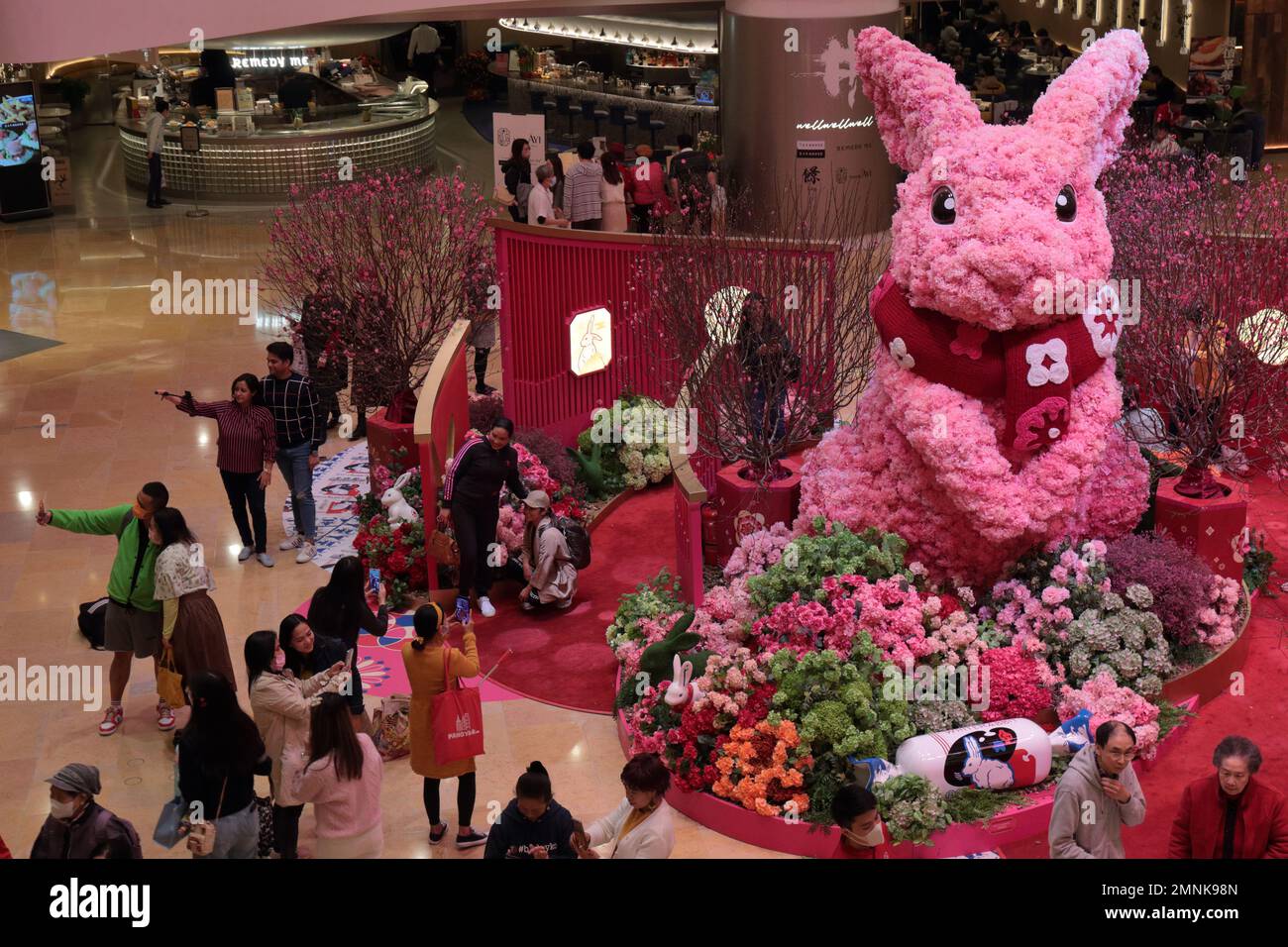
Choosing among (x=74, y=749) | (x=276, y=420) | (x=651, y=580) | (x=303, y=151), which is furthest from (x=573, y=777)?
(x=303, y=151)

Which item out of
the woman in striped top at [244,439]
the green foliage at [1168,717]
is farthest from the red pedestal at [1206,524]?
the woman in striped top at [244,439]

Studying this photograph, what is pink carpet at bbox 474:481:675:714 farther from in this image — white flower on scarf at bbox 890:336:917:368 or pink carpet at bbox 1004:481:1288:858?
pink carpet at bbox 1004:481:1288:858

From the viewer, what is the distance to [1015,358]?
8.78m

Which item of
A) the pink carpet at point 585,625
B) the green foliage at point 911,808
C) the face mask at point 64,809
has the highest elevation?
the face mask at point 64,809

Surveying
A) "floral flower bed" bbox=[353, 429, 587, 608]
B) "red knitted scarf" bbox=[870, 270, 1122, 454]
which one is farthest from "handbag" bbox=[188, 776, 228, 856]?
"red knitted scarf" bbox=[870, 270, 1122, 454]

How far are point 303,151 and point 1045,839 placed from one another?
17432mm

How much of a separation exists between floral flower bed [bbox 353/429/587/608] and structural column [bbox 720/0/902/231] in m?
8.10

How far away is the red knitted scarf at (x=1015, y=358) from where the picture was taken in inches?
346

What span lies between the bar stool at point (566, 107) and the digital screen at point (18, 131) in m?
7.25

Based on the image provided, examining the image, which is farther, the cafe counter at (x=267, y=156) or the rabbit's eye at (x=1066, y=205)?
the cafe counter at (x=267, y=156)

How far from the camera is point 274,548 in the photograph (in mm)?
Answer: 11664

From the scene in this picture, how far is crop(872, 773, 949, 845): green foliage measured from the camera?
792cm

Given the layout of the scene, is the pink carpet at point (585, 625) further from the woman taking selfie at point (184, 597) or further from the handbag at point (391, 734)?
the woman taking selfie at point (184, 597)

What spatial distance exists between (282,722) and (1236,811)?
4.05 metres
